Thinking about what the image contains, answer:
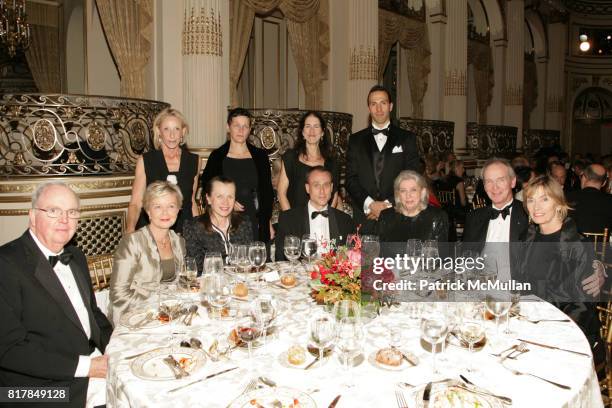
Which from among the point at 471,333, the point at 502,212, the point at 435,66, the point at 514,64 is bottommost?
A: the point at 471,333

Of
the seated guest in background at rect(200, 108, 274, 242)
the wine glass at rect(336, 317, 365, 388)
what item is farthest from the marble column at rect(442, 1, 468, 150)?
the wine glass at rect(336, 317, 365, 388)

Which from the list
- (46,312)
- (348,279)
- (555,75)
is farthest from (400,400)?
(555,75)

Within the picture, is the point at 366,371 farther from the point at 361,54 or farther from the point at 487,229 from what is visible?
the point at 361,54

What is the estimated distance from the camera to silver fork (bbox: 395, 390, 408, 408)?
1.44m

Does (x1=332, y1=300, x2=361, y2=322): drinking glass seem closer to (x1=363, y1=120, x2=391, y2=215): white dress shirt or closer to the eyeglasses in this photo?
the eyeglasses

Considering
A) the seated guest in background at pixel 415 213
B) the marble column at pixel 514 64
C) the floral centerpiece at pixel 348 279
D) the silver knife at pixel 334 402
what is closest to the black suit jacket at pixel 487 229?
the seated guest in background at pixel 415 213

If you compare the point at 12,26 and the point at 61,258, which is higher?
the point at 12,26

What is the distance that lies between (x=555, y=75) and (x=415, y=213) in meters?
19.8

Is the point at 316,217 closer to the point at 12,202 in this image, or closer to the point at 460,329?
the point at 460,329

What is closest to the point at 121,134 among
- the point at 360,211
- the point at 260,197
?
the point at 260,197

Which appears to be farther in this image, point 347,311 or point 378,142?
point 378,142

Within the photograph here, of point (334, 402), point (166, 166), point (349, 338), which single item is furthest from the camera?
point (166, 166)

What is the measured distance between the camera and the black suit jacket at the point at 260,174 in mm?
4098

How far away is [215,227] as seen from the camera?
3.34m
